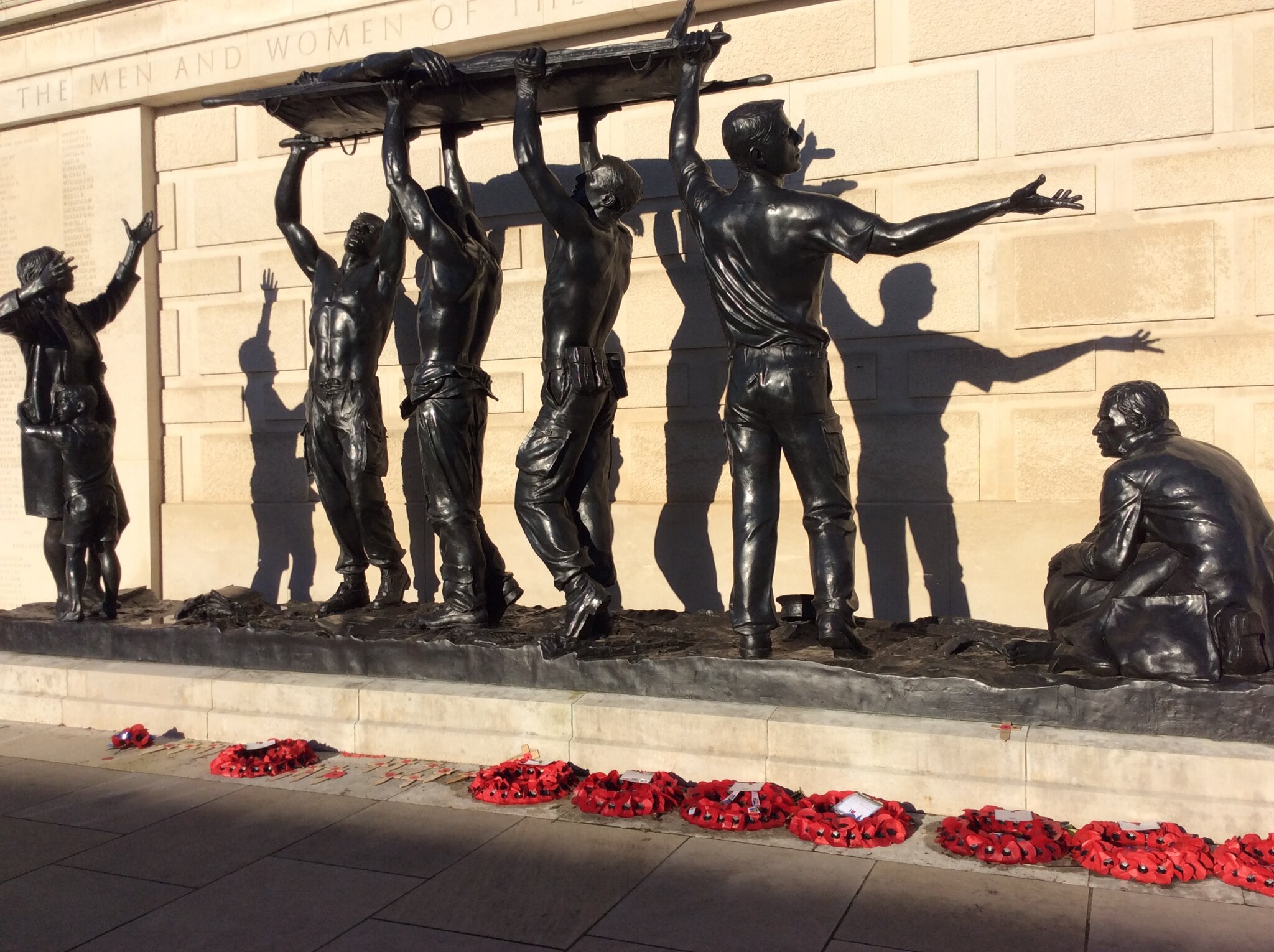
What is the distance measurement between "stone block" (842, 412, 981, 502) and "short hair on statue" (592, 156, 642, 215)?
2170 millimetres

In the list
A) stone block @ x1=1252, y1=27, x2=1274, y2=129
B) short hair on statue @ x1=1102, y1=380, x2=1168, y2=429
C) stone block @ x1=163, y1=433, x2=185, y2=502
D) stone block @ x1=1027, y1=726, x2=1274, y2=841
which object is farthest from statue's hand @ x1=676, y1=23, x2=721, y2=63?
stone block @ x1=163, y1=433, x2=185, y2=502

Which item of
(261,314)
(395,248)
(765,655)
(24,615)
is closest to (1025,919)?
(765,655)

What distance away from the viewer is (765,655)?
181 inches

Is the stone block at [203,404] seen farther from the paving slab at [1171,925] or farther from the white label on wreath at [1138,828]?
the paving slab at [1171,925]

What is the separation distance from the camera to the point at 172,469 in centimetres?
862

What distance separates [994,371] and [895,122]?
1596 mm

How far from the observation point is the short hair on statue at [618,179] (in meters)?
5.09

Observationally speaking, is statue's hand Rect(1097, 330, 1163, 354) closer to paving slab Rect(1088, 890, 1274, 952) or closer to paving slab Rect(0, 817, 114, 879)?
paving slab Rect(1088, 890, 1274, 952)

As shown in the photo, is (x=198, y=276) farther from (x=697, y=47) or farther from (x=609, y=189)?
(x=697, y=47)

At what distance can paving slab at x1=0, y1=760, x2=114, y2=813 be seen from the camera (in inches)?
176

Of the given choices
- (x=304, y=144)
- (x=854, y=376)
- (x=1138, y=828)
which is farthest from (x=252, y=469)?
(x=1138, y=828)

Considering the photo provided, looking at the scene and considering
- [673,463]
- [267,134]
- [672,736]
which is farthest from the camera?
[267,134]

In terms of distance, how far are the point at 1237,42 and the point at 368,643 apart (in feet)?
17.9

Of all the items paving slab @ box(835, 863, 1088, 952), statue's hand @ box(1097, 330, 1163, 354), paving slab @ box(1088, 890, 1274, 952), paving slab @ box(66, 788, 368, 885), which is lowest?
paving slab @ box(66, 788, 368, 885)
